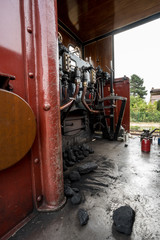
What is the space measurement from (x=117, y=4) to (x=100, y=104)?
294 centimetres

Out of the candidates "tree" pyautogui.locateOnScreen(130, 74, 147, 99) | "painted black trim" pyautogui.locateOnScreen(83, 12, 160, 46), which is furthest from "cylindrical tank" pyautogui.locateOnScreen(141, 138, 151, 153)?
"tree" pyautogui.locateOnScreen(130, 74, 147, 99)

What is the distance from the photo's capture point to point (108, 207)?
3.35ft

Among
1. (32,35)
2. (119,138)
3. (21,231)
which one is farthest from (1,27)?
(119,138)

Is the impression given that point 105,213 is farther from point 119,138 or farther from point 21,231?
point 119,138

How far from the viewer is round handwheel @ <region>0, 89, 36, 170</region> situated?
25.8 inches

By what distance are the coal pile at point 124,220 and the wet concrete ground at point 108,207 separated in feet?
0.11

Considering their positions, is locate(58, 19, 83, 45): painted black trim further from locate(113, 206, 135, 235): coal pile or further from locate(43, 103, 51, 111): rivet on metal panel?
locate(113, 206, 135, 235): coal pile

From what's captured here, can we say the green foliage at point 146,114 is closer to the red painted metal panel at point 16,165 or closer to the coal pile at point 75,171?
the coal pile at point 75,171

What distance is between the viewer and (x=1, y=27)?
72 centimetres

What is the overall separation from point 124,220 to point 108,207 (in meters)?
0.21

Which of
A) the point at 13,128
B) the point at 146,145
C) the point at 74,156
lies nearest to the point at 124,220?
the point at 13,128

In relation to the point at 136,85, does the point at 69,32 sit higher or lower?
lower

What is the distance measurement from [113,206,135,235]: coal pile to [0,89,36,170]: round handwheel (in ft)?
2.75

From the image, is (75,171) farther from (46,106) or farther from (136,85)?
(136,85)
